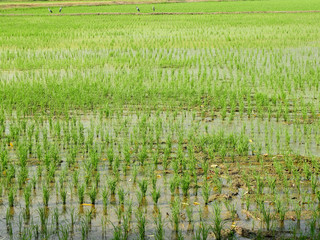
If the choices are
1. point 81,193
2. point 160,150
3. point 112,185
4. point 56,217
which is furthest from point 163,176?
point 56,217

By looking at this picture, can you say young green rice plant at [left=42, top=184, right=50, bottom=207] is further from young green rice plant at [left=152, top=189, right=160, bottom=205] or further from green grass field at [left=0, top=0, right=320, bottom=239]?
young green rice plant at [left=152, top=189, right=160, bottom=205]

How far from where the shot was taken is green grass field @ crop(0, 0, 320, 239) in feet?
11.9

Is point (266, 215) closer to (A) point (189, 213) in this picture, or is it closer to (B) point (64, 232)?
(A) point (189, 213)

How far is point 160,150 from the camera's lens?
5293mm

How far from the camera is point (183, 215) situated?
3.74m

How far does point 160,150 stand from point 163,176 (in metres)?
0.80

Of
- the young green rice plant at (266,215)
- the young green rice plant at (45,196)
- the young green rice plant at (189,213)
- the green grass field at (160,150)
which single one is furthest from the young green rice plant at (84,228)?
the young green rice plant at (266,215)

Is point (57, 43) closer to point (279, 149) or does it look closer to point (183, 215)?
point (279, 149)

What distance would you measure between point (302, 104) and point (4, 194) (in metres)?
4.39

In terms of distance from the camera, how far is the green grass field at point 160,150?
362cm

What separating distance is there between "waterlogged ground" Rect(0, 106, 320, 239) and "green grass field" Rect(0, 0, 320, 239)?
0.05ft

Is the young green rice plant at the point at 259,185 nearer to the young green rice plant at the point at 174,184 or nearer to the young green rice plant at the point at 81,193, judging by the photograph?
the young green rice plant at the point at 174,184

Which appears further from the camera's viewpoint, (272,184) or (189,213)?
(272,184)

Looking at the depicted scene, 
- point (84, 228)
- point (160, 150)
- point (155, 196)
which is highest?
point (160, 150)
